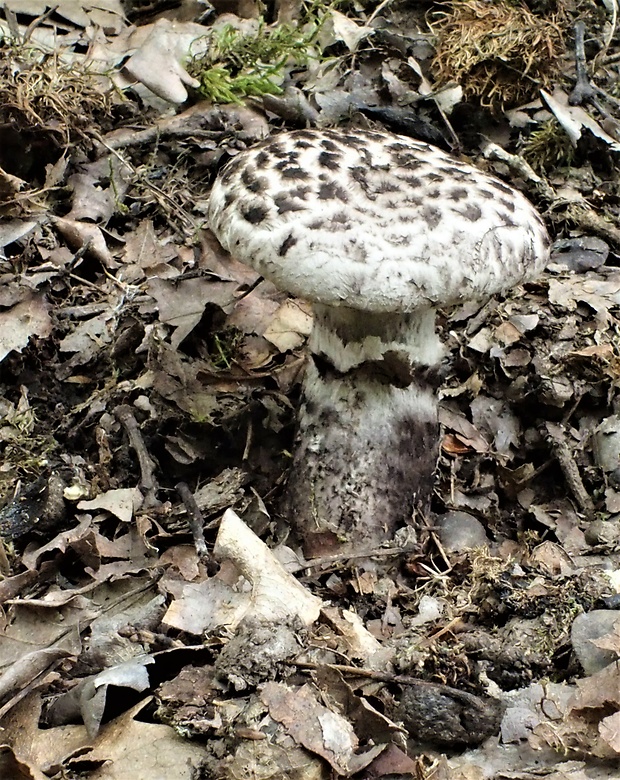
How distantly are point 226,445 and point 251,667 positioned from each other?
1474 millimetres

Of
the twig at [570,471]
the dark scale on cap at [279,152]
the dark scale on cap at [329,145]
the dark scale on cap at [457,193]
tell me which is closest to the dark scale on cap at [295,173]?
the dark scale on cap at [279,152]

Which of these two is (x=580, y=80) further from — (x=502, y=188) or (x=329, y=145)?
(x=329, y=145)

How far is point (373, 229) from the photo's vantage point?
256cm

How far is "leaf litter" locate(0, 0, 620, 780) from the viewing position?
7.59ft

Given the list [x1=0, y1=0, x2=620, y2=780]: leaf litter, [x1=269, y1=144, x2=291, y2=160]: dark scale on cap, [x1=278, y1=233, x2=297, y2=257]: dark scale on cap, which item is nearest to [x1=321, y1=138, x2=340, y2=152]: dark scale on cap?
[x1=269, y1=144, x2=291, y2=160]: dark scale on cap

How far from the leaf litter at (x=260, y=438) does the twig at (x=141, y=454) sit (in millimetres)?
13

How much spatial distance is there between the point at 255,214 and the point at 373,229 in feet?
1.42

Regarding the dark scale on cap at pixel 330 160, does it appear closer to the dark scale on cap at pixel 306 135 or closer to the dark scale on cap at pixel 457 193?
the dark scale on cap at pixel 306 135

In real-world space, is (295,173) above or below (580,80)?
above

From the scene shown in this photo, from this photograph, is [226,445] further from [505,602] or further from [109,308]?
[505,602]

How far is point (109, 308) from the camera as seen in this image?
4250 mm

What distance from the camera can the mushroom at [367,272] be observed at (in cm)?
257

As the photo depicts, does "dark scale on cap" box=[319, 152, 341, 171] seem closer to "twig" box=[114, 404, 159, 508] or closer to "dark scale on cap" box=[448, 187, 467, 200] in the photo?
"dark scale on cap" box=[448, 187, 467, 200]

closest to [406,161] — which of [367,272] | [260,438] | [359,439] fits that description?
[367,272]
